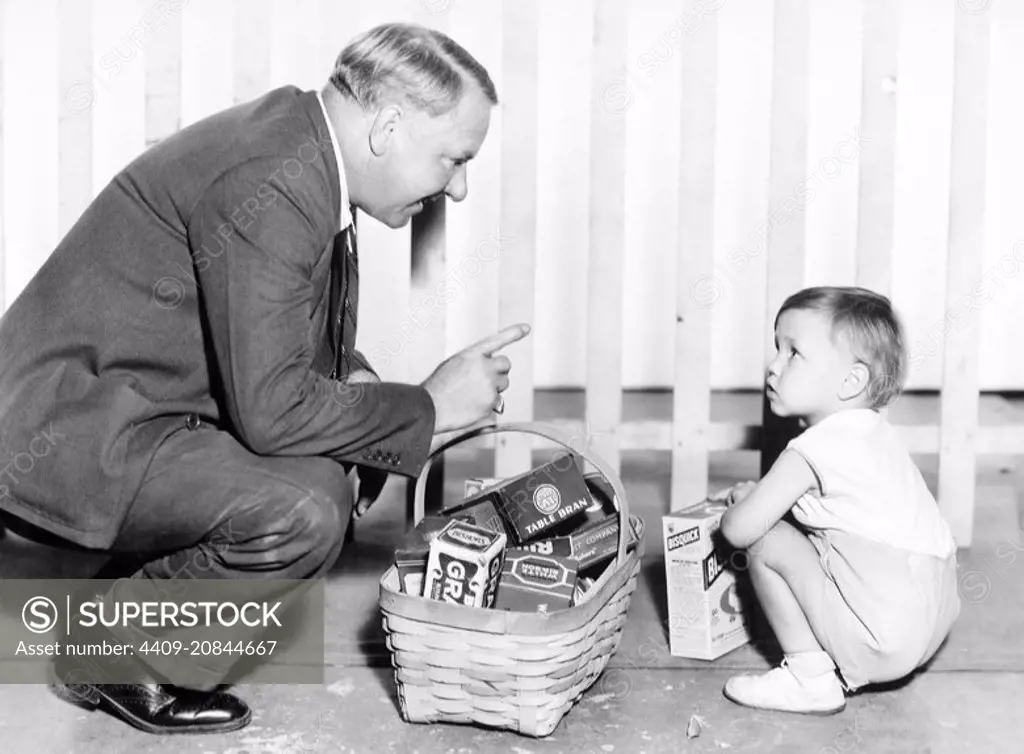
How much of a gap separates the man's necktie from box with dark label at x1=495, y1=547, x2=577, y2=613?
47cm

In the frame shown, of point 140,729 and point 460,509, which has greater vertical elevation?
point 460,509

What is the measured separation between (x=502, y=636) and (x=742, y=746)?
40 cm

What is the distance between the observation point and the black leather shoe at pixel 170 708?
192cm

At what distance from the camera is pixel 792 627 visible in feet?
6.84

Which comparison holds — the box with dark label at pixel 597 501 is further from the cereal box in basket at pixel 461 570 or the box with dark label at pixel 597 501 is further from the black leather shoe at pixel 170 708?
the black leather shoe at pixel 170 708

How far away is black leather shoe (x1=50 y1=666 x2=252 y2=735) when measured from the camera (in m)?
1.92

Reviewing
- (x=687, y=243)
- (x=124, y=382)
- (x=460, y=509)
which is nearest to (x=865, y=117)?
(x=687, y=243)

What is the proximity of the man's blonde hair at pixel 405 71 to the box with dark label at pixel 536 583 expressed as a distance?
0.71 metres

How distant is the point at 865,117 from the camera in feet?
9.32

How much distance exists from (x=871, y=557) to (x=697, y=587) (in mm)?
323

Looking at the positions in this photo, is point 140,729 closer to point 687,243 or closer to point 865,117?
point 687,243

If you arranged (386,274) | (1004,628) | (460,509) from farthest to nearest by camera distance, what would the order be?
(386,274), (1004,628), (460,509)

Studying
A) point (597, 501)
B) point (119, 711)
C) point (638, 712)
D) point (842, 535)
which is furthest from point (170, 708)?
point (842, 535)

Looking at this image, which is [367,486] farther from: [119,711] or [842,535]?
[842,535]
